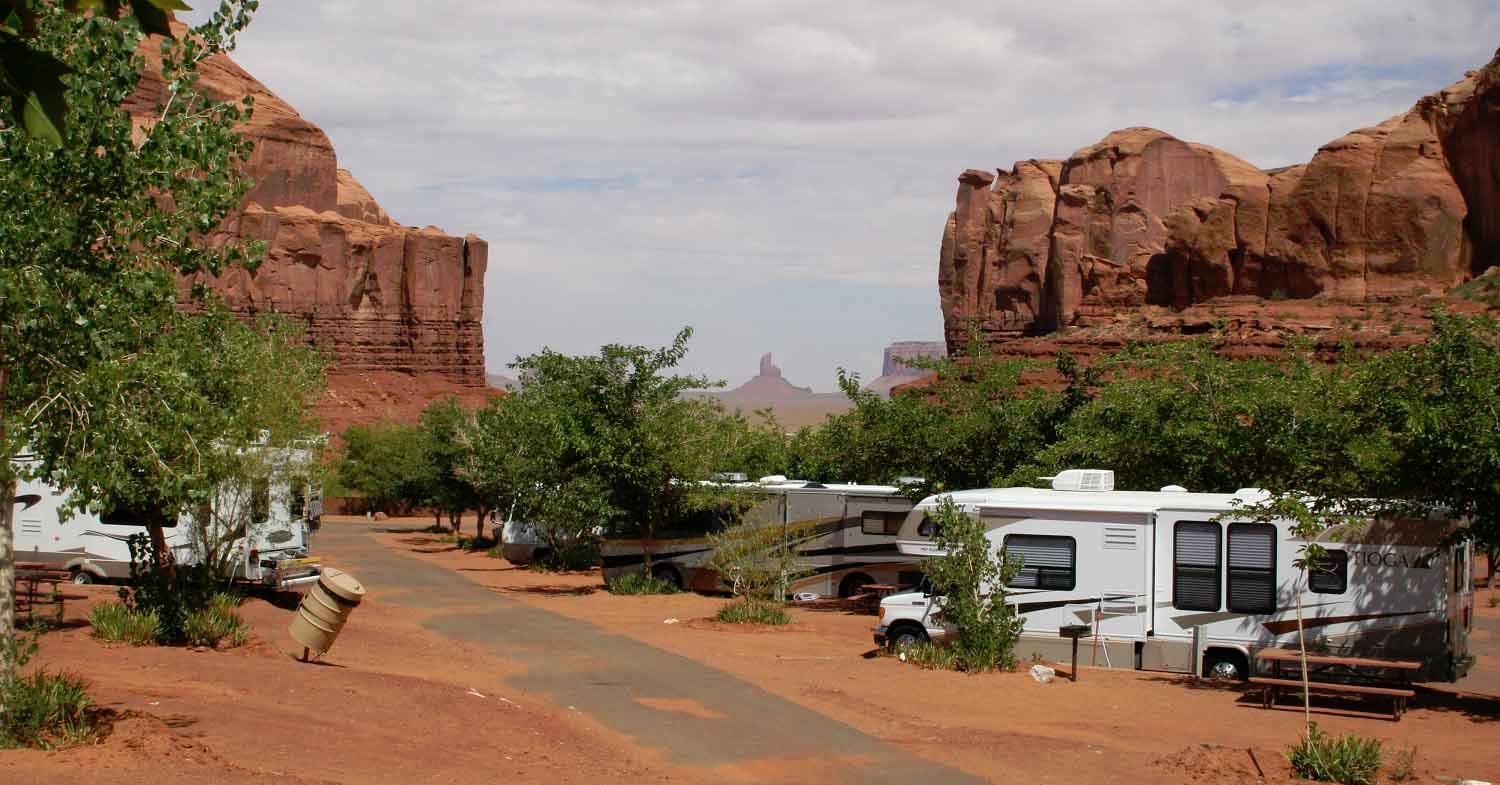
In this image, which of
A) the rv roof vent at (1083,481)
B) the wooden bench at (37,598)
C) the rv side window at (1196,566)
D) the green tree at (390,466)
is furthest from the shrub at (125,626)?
the green tree at (390,466)

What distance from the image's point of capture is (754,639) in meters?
20.5

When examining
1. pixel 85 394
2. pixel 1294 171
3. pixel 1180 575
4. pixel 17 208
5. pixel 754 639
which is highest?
pixel 1294 171

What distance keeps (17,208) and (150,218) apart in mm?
989

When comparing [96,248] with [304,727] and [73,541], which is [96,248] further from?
[73,541]

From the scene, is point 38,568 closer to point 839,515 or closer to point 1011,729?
point 839,515

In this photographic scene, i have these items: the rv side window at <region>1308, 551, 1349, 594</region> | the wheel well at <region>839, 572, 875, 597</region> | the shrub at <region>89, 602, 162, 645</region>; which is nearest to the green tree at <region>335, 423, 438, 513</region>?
the wheel well at <region>839, 572, 875, 597</region>

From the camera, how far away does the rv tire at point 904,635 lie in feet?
59.5

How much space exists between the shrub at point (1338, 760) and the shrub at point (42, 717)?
9.29 m

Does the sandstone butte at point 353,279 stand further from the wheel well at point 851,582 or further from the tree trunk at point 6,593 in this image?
the tree trunk at point 6,593

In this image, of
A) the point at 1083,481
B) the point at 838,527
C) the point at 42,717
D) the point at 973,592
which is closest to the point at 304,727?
the point at 42,717

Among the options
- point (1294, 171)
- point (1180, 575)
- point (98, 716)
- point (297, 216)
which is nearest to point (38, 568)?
point (98, 716)

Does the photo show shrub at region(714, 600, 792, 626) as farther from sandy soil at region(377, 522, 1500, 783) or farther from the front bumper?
the front bumper

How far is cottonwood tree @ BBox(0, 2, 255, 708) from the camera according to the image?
938cm

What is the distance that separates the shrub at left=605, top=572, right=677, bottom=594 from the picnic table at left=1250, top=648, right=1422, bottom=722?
47.5ft
